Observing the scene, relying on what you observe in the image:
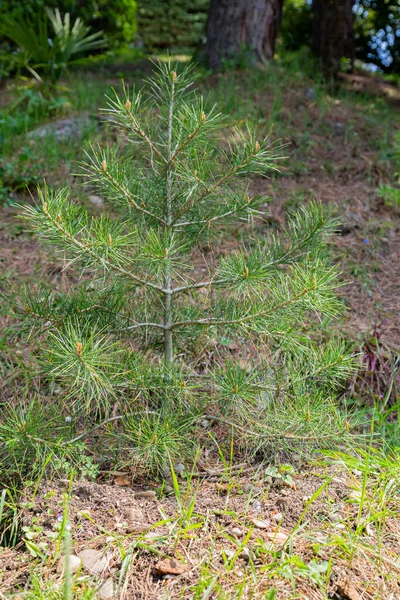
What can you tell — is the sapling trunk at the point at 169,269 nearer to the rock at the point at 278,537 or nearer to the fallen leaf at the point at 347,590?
the rock at the point at 278,537

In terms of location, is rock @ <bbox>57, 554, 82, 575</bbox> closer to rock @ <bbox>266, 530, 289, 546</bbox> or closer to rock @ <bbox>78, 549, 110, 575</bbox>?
rock @ <bbox>78, 549, 110, 575</bbox>

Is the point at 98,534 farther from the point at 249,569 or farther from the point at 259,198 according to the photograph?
the point at 259,198

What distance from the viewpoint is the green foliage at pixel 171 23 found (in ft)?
37.0

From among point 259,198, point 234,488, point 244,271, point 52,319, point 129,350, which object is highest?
point 259,198

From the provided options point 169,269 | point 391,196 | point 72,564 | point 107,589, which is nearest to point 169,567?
point 107,589

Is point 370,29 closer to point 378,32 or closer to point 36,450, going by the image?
point 378,32

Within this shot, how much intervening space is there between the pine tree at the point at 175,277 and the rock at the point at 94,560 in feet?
1.61

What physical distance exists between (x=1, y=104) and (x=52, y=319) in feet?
14.6

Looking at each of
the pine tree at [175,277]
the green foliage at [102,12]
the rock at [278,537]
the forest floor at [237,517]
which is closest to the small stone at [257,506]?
the forest floor at [237,517]

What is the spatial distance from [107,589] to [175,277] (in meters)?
1.10

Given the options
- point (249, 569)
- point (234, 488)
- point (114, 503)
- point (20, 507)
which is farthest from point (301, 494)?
point (20, 507)

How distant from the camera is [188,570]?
171 cm

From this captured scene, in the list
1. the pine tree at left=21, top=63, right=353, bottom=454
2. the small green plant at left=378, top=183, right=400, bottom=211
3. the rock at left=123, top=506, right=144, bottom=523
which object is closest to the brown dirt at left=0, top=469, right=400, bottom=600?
the rock at left=123, top=506, right=144, bottom=523

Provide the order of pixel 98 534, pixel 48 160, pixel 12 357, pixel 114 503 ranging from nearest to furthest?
pixel 98 534 < pixel 114 503 < pixel 12 357 < pixel 48 160
